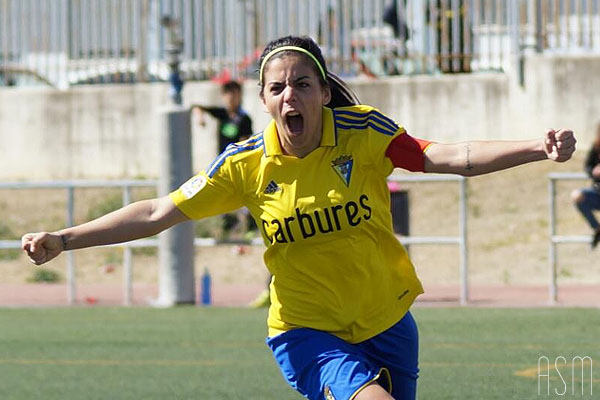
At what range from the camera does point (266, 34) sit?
837 inches

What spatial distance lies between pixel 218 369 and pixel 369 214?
A: 4391mm

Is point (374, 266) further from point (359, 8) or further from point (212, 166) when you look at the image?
point (359, 8)

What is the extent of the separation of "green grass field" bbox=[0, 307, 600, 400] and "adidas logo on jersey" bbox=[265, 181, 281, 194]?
3.24 meters

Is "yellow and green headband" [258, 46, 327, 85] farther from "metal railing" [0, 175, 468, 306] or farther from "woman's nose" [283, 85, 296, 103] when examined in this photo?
"metal railing" [0, 175, 468, 306]

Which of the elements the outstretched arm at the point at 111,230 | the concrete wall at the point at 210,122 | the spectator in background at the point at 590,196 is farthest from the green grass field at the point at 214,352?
the concrete wall at the point at 210,122

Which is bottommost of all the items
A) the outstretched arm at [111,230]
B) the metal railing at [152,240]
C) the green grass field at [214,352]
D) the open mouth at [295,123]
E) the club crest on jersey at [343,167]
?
the green grass field at [214,352]

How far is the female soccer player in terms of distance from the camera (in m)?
5.24

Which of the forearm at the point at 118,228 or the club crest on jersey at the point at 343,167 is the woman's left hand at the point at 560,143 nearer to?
the club crest on jersey at the point at 343,167

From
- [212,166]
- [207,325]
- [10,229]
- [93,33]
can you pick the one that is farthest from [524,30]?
[212,166]

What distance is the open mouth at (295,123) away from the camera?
5219mm

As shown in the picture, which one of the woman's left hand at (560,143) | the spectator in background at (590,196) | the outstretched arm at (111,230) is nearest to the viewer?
the woman's left hand at (560,143)

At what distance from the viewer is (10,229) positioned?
21188mm

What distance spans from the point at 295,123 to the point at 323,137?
0.15 m

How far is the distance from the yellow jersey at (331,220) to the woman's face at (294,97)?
114mm
